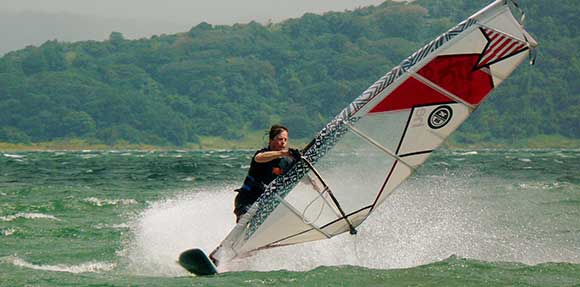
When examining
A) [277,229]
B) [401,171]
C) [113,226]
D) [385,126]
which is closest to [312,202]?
A: [277,229]

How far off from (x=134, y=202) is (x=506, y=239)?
1198 centimetres

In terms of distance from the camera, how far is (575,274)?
10.5 meters

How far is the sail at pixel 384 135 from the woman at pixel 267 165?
22cm

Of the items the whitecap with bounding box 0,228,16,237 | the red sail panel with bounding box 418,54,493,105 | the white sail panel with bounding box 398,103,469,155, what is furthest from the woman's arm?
the whitecap with bounding box 0,228,16,237

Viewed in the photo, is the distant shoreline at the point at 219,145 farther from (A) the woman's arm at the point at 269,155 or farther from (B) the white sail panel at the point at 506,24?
(B) the white sail panel at the point at 506,24

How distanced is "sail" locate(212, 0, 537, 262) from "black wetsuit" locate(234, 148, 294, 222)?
0.24 metres

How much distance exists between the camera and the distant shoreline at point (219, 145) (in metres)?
159

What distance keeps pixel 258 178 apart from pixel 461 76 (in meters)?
2.72

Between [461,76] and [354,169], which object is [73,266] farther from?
[461,76]

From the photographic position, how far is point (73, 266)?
11.9m

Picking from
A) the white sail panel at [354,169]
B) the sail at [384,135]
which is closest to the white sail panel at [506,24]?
the sail at [384,135]

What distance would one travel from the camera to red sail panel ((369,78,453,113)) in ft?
33.4

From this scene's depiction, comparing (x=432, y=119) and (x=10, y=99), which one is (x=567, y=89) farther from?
(x=432, y=119)

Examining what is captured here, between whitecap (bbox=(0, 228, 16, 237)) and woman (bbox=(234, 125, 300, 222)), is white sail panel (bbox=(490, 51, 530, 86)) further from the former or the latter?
whitecap (bbox=(0, 228, 16, 237))
